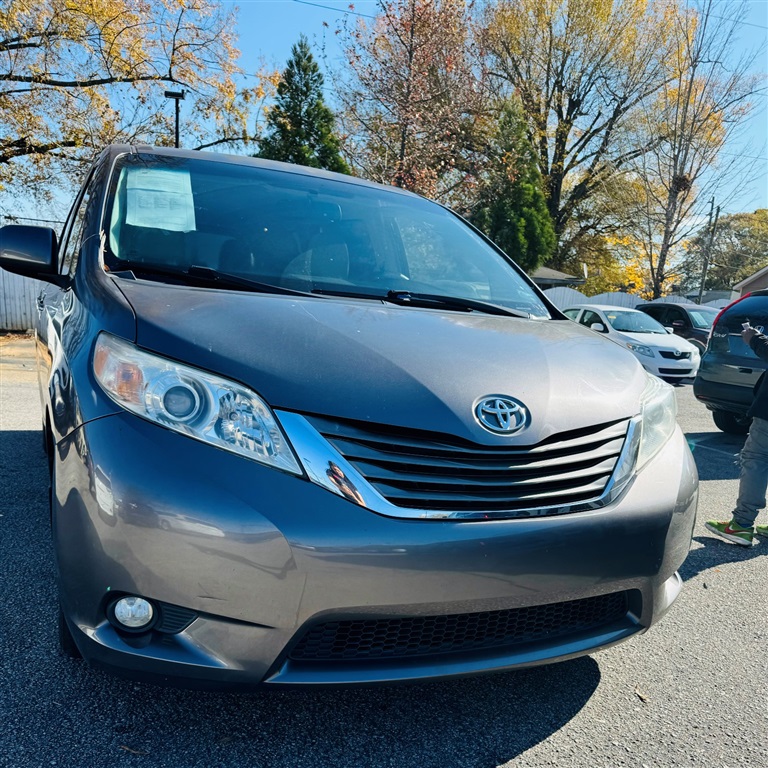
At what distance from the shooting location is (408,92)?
506 inches

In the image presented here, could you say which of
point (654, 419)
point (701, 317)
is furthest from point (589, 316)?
point (654, 419)

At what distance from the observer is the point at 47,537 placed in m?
2.86

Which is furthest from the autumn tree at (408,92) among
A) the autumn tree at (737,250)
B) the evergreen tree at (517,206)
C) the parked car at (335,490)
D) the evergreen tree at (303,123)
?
the autumn tree at (737,250)

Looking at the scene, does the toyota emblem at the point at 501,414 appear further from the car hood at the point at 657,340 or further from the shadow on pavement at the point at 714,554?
the car hood at the point at 657,340

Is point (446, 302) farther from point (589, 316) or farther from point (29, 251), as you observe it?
point (589, 316)

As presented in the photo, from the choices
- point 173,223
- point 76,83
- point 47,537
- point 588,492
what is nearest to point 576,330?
point 588,492

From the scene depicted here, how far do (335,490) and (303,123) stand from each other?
1951cm

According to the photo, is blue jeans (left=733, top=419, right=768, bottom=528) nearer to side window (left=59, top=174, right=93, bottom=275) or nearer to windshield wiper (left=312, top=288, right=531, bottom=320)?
windshield wiper (left=312, top=288, right=531, bottom=320)

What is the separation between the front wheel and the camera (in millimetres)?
6714

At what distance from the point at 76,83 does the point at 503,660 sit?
15.4 m

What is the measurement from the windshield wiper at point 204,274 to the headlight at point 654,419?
3.79 feet

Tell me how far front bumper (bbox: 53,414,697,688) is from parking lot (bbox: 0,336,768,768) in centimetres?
21

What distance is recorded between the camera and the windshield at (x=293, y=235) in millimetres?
2230

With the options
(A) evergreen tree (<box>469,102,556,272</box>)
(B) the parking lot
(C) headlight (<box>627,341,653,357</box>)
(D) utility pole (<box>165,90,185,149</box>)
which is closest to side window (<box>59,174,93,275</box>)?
(B) the parking lot
